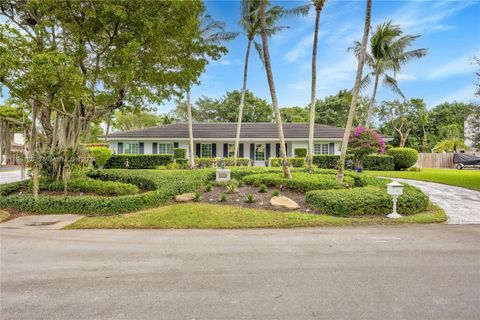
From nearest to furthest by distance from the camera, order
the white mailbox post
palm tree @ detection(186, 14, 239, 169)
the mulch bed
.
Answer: the white mailbox post → the mulch bed → palm tree @ detection(186, 14, 239, 169)

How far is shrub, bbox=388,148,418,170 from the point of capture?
2166 centimetres

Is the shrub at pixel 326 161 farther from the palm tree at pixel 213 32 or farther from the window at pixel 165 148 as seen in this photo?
the window at pixel 165 148

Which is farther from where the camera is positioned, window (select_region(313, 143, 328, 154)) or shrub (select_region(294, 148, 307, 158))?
window (select_region(313, 143, 328, 154))

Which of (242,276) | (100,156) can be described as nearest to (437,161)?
(100,156)

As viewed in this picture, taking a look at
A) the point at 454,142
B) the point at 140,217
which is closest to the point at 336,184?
the point at 140,217

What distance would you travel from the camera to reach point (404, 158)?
71.2 ft

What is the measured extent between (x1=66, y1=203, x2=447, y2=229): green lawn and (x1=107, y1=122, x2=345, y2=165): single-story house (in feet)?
52.1

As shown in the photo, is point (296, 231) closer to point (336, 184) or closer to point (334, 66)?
point (336, 184)

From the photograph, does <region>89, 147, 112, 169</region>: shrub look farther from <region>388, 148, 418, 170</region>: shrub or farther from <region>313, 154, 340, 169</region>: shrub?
<region>388, 148, 418, 170</region>: shrub

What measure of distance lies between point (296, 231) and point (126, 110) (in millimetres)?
10715

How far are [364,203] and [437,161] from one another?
1096 inches

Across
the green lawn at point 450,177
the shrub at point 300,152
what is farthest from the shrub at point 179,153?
the green lawn at point 450,177

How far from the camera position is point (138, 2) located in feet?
27.1

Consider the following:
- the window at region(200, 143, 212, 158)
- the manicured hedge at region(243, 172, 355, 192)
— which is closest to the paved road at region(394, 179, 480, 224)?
the manicured hedge at region(243, 172, 355, 192)
